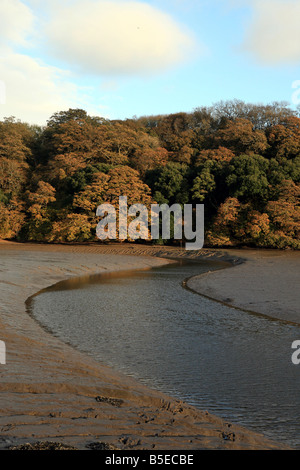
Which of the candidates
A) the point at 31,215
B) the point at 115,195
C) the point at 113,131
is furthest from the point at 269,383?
the point at 113,131

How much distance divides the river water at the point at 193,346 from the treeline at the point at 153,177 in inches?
974

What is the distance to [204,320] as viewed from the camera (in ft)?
42.9

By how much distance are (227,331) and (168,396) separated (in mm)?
5110

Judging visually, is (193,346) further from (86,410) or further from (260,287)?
(260,287)

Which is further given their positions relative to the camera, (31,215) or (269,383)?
(31,215)

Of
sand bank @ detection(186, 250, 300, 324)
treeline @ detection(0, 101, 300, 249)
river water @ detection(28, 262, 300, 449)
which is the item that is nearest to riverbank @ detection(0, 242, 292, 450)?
river water @ detection(28, 262, 300, 449)

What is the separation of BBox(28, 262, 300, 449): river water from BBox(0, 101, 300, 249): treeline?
24.7m

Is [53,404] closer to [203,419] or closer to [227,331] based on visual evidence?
[203,419]

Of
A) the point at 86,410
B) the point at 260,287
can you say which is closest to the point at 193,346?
the point at 86,410

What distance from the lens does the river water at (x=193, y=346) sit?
6.81 meters

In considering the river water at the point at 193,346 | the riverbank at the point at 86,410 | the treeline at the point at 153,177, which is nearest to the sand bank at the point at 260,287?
the river water at the point at 193,346

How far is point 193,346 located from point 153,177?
3899cm

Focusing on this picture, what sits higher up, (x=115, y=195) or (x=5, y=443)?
(x=115, y=195)

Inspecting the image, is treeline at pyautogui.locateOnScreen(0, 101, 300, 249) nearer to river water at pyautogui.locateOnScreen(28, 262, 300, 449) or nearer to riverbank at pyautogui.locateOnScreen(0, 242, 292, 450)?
river water at pyautogui.locateOnScreen(28, 262, 300, 449)
